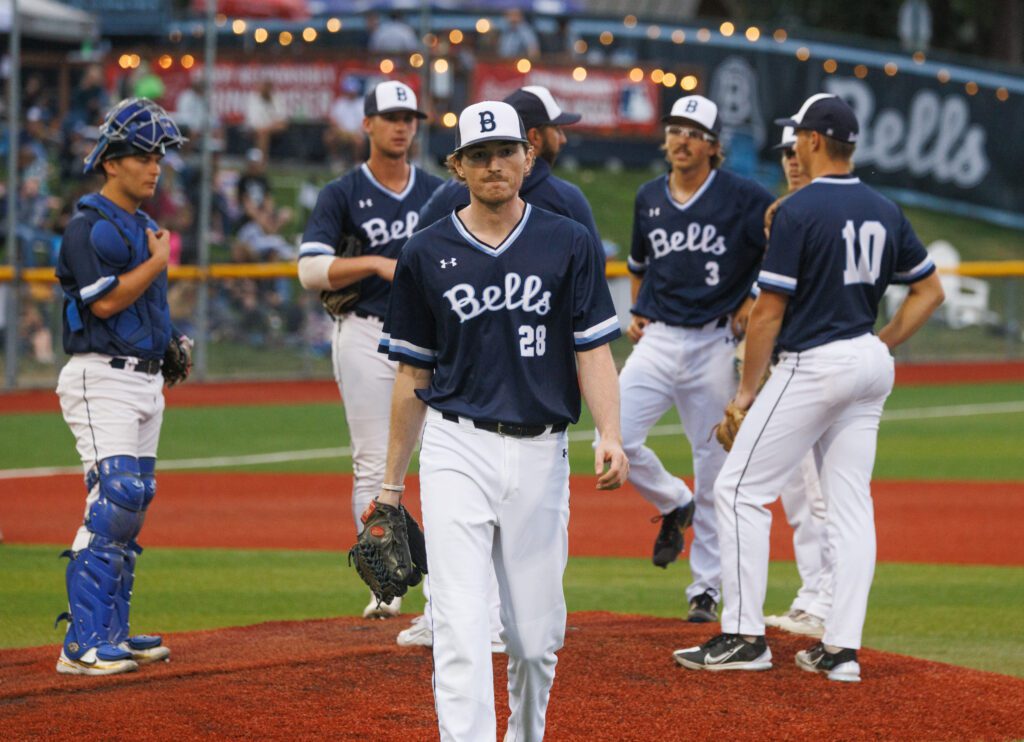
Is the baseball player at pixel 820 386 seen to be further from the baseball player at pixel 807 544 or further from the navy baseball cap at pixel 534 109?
the navy baseball cap at pixel 534 109

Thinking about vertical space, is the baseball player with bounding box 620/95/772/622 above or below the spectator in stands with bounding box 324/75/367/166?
below

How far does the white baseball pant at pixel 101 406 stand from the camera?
625cm

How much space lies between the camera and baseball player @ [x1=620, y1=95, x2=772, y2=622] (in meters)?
7.43

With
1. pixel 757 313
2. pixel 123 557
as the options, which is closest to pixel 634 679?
pixel 757 313

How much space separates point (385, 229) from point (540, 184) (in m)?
1.03

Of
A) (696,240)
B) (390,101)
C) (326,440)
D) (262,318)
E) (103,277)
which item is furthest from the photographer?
(262,318)

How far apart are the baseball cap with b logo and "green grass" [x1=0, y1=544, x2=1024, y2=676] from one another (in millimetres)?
2604

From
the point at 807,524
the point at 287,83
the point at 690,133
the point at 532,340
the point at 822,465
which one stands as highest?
the point at 287,83

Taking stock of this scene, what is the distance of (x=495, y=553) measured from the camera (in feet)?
16.1

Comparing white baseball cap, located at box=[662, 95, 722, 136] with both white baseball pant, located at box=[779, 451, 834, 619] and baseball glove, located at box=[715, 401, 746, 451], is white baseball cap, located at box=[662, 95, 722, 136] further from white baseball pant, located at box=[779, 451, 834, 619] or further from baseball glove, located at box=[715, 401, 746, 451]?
white baseball pant, located at box=[779, 451, 834, 619]

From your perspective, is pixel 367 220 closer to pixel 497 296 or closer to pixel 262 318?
pixel 497 296

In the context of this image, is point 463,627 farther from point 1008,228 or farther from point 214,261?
point 1008,228

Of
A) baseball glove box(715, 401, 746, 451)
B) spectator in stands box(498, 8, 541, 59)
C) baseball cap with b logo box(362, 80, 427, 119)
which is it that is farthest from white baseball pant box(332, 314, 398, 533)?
spectator in stands box(498, 8, 541, 59)

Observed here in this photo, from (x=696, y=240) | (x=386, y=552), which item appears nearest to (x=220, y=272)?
(x=696, y=240)
